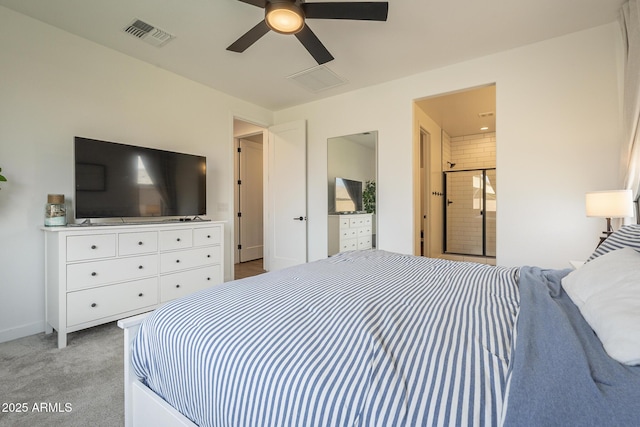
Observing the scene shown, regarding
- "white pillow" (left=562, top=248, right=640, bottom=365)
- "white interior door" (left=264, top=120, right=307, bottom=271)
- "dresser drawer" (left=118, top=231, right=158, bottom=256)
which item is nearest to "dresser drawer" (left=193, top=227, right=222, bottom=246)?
"dresser drawer" (left=118, top=231, right=158, bottom=256)

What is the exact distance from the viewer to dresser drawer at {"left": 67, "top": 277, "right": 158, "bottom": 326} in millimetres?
2184

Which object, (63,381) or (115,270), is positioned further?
(115,270)

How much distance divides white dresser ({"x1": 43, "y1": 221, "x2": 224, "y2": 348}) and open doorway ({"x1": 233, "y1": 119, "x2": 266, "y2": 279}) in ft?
7.33

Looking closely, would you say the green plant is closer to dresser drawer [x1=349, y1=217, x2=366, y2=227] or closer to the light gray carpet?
dresser drawer [x1=349, y1=217, x2=366, y2=227]

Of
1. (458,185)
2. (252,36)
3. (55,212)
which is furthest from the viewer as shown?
(458,185)

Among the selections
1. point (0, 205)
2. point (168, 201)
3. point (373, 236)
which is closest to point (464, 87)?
point (373, 236)

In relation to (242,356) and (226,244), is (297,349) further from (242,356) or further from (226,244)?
(226,244)

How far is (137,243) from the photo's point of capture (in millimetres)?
2510

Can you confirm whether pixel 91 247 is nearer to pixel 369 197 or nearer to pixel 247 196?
pixel 369 197

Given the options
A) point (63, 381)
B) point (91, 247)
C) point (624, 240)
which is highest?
point (624, 240)

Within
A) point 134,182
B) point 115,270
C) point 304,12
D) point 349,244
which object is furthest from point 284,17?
point 349,244

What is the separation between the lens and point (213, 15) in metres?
2.27

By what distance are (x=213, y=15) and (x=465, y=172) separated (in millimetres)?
5190

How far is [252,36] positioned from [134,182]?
5.58 feet
